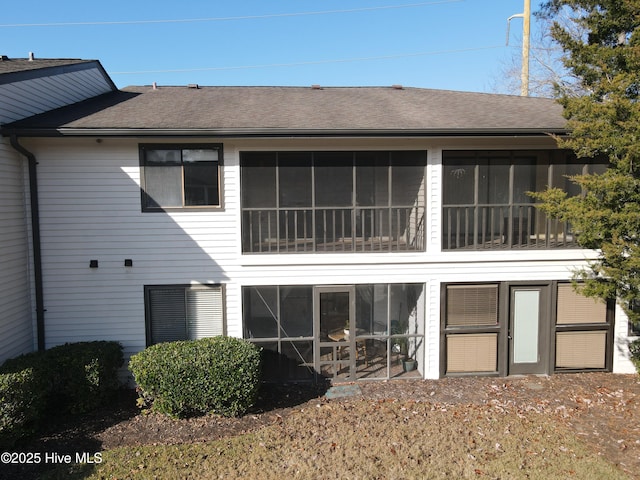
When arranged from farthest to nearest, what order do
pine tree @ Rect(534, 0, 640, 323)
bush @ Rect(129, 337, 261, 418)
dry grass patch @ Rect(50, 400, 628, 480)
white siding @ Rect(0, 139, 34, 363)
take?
white siding @ Rect(0, 139, 34, 363), bush @ Rect(129, 337, 261, 418), pine tree @ Rect(534, 0, 640, 323), dry grass patch @ Rect(50, 400, 628, 480)

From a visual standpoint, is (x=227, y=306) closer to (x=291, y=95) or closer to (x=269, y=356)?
(x=269, y=356)

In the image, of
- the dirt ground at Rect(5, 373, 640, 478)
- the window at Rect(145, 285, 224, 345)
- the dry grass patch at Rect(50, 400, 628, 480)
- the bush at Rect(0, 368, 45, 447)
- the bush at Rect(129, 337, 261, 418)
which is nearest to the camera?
the dry grass patch at Rect(50, 400, 628, 480)

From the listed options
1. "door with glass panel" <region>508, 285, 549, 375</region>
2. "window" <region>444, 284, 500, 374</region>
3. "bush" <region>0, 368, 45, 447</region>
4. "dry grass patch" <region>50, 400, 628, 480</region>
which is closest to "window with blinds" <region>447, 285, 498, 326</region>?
"window" <region>444, 284, 500, 374</region>

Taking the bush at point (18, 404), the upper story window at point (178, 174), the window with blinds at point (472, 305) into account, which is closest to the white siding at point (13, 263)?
the bush at point (18, 404)

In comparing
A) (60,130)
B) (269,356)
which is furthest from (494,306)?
(60,130)

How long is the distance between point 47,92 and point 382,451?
960 cm

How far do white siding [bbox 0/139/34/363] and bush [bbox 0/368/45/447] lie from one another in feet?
5.00

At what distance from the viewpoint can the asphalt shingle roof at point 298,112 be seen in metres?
7.85

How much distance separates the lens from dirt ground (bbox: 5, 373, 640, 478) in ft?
20.2

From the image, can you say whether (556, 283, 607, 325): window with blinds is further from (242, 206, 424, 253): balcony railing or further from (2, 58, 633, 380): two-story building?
(242, 206, 424, 253): balcony railing

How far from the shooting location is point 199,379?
677 cm

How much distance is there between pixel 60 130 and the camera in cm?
748

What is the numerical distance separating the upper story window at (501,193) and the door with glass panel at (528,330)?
103cm

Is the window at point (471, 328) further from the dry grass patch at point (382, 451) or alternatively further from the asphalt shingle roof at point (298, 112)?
the asphalt shingle roof at point (298, 112)
